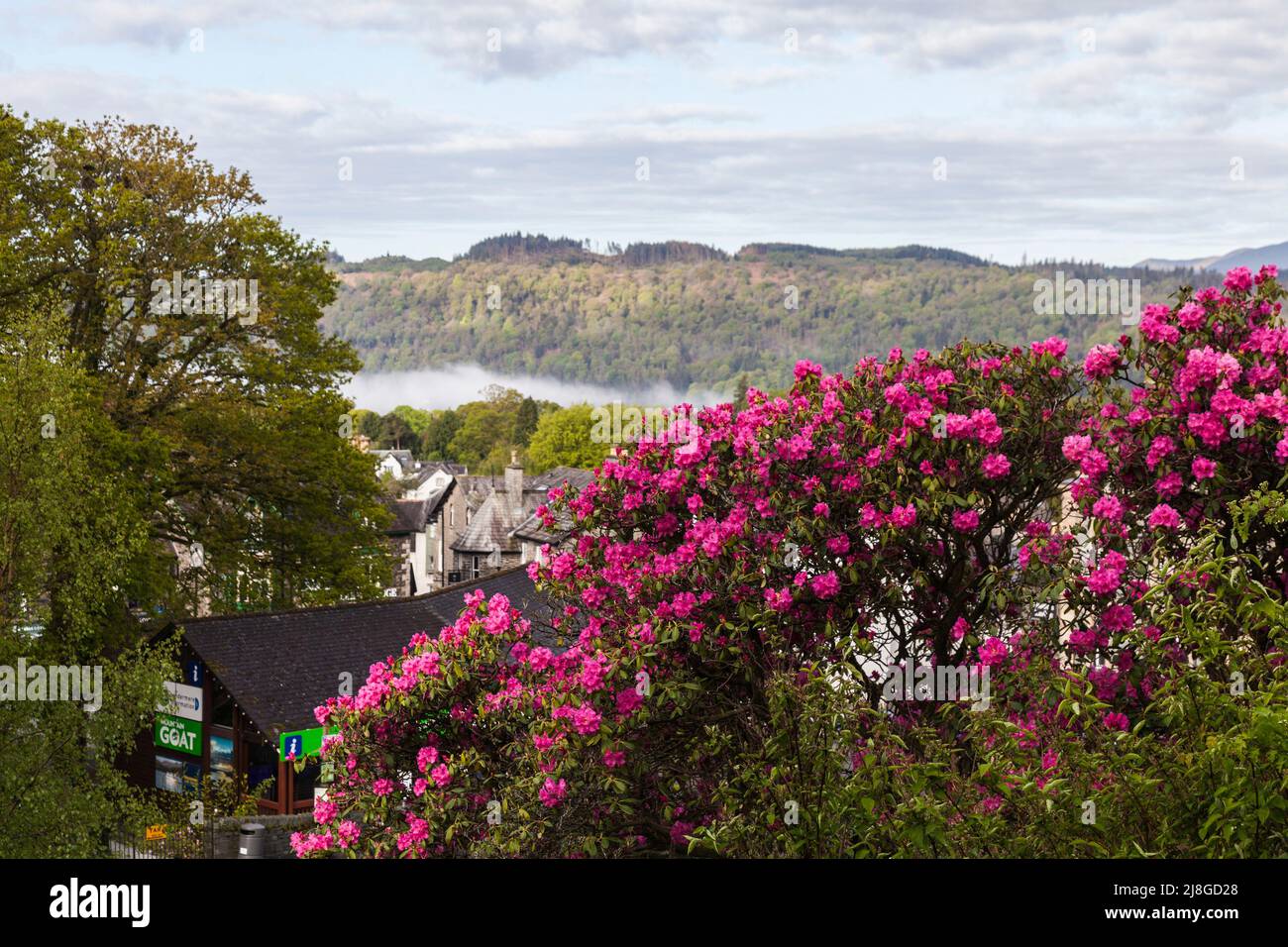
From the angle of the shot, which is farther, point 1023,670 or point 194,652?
point 194,652

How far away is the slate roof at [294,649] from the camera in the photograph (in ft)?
100

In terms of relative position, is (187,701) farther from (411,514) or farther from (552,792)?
(411,514)

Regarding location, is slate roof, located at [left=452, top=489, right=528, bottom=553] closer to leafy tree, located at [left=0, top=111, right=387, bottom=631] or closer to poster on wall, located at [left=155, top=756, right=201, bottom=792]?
leafy tree, located at [left=0, top=111, right=387, bottom=631]

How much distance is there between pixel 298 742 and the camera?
Result: 30.1 metres

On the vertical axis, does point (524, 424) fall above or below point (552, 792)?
above

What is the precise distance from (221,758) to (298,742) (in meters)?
2.75

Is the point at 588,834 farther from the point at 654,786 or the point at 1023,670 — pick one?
the point at 1023,670

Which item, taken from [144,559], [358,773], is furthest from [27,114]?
[358,773]

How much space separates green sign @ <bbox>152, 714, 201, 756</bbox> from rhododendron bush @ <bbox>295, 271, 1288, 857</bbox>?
843 inches

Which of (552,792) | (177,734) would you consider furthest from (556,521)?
(177,734)

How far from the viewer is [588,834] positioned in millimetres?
10578

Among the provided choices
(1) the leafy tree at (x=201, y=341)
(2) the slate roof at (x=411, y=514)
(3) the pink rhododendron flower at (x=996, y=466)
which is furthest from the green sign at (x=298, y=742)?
(2) the slate roof at (x=411, y=514)
